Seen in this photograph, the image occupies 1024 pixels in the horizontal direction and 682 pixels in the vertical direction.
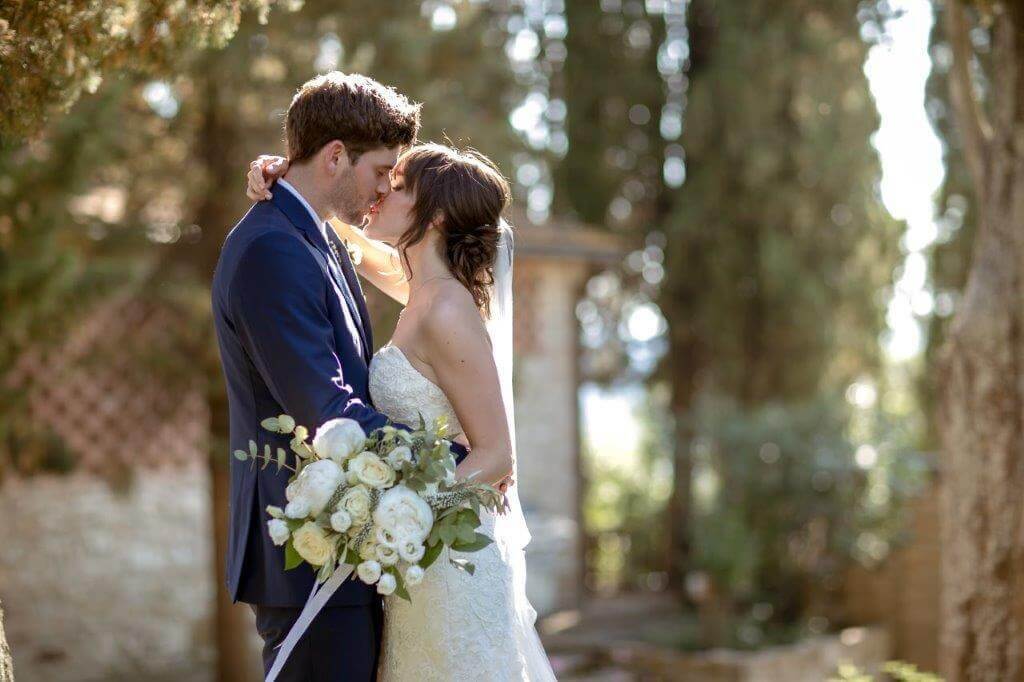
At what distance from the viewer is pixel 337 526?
261 cm

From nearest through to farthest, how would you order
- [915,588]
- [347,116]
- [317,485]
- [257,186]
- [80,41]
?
1. [317,485]
2. [347,116]
3. [257,186]
4. [80,41]
5. [915,588]

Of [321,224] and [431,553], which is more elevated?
[321,224]

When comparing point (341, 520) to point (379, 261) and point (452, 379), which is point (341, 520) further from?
point (379, 261)

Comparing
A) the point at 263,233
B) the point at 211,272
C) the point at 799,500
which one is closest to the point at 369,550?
the point at 263,233

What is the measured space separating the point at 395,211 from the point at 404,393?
18.6 inches

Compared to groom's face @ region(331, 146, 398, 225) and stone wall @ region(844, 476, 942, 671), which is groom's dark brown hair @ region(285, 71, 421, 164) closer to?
groom's face @ region(331, 146, 398, 225)

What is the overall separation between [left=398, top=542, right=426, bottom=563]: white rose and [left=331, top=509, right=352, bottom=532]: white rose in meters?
0.12

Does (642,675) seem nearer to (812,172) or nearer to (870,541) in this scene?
(870,541)

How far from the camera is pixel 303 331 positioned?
2.76m

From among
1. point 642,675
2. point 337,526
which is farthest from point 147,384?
point 337,526

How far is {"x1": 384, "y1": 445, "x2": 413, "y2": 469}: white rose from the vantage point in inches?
105

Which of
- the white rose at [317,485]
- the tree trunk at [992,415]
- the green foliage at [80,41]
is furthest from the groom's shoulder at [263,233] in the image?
the tree trunk at [992,415]

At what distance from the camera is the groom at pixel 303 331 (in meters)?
2.76

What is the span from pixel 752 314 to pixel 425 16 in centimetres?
568
